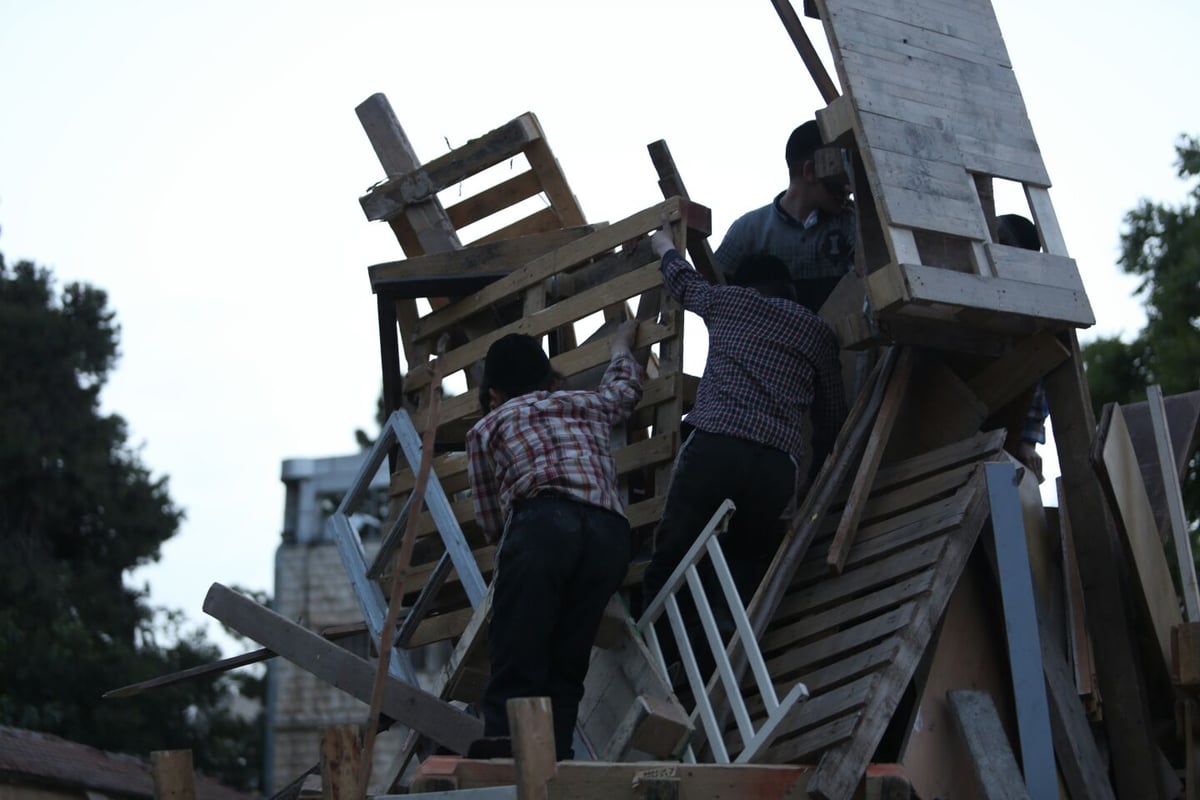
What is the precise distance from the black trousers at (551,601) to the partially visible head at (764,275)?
5.64ft

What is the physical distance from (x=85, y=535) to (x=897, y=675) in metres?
19.7

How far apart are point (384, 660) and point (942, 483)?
109 inches

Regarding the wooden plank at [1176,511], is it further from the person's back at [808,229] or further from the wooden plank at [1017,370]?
the person's back at [808,229]

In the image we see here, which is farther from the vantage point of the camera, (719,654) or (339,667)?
(339,667)

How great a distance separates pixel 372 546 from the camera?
29172 mm

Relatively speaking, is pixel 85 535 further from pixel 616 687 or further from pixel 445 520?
pixel 616 687

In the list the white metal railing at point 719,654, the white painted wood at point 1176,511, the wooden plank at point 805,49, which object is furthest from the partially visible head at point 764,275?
the white painted wood at point 1176,511

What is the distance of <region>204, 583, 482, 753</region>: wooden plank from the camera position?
624 centimetres

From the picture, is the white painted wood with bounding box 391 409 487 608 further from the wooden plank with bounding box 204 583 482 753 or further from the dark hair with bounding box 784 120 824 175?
the dark hair with bounding box 784 120 824 175

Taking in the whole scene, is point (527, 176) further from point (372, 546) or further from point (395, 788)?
point (372, 546)

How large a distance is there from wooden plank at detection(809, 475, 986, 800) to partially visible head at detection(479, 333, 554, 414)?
1.84 m

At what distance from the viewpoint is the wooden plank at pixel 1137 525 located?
6566 millimetres

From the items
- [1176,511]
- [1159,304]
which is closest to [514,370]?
[1176,511]

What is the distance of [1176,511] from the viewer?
6.75m
